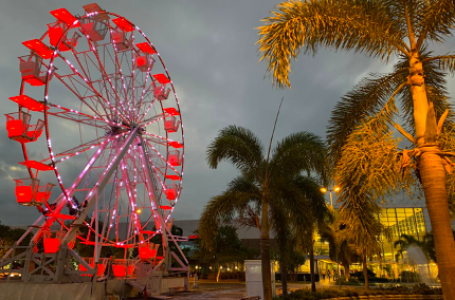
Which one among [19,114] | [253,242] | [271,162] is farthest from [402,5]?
[253,242]

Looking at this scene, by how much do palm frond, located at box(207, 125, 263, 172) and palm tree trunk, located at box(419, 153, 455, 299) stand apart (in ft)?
27.3

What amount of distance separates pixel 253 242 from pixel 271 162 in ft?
161

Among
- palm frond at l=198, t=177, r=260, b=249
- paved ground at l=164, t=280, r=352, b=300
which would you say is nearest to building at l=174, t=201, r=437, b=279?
paved ground at l=164, t=280, r=352, b=300

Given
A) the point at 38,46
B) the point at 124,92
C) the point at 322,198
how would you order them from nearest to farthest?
the point at 322,198 → the point at 38,46 → the point at 124,92

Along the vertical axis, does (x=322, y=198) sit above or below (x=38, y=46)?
below

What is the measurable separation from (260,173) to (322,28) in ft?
25.1

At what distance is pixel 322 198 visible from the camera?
16188mm

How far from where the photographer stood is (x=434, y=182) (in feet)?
19.4

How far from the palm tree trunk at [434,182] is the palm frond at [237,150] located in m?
8.07

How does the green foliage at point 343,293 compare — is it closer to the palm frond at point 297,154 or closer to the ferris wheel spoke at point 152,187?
the palm frond at point 297,154

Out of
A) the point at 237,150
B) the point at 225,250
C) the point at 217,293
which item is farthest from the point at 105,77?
the point at 225,250

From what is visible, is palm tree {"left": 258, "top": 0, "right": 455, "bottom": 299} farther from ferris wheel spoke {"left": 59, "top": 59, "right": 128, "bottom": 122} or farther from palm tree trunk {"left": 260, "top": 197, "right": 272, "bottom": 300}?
ferris wheel spoke {"left": 59, "top": 59, "right": 128, "bottom": 122}

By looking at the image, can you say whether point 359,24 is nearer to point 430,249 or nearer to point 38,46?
point 38,46

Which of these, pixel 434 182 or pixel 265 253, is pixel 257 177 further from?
pixel 434 182
